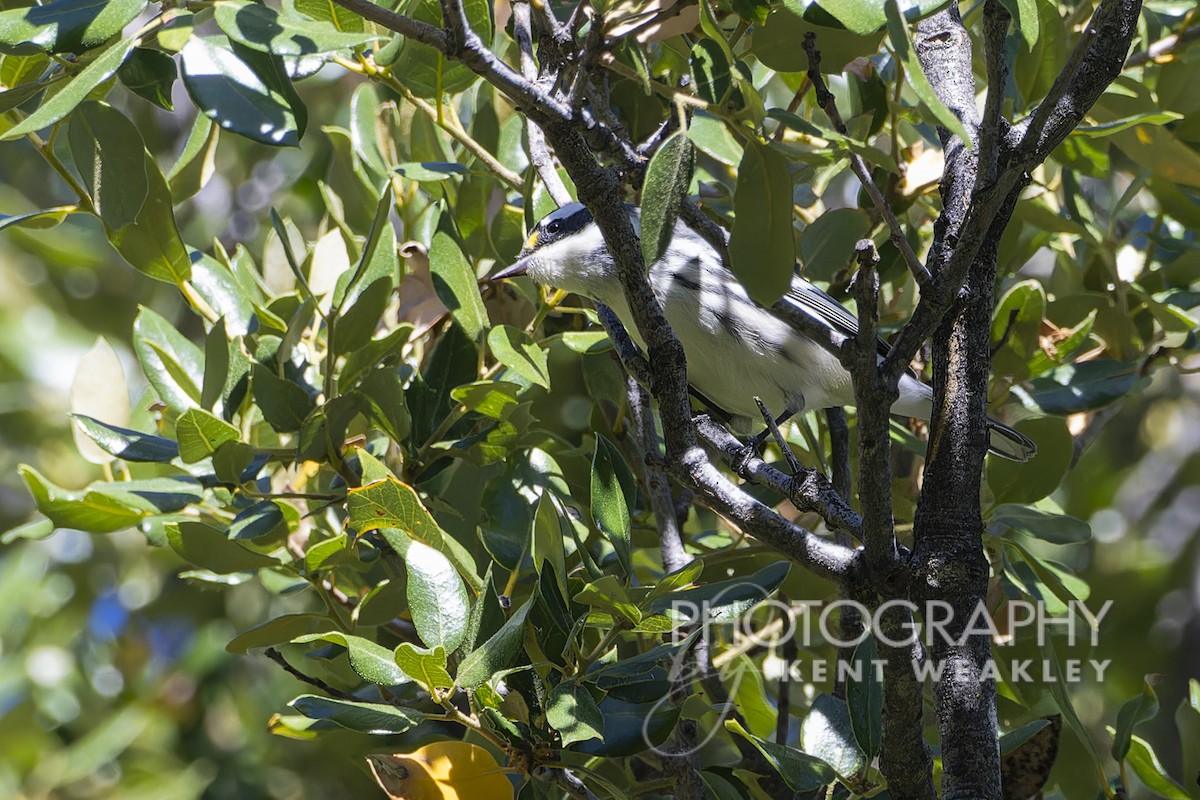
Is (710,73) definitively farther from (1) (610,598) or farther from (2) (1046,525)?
(2) (1046,525)

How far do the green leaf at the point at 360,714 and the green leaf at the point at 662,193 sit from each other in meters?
0.60

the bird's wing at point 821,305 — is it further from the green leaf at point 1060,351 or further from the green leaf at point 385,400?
the green leaf at point 385,400

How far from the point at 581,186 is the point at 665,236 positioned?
0.18 m

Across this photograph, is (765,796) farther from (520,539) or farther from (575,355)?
(575,355)

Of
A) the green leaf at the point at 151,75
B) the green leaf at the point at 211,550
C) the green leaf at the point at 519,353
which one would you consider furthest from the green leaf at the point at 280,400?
the green leaf at the point at 151,75

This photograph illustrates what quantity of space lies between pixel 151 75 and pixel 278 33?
0.40 meters

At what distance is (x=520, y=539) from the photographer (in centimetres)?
168

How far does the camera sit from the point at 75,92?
3.94 feet

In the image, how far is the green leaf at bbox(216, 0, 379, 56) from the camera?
1185 millimetres

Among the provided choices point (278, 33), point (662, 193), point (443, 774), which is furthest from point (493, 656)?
point (278, 33)

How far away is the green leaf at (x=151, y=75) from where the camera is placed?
150 cm

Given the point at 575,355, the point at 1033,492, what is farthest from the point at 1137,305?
the point at 575,355

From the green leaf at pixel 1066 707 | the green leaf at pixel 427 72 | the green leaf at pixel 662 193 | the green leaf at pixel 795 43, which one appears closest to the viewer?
the green leaf at pixel 662 193

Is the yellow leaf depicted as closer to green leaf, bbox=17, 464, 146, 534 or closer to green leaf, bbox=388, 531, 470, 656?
green leaf, bbox=388, 531, 470, 656
